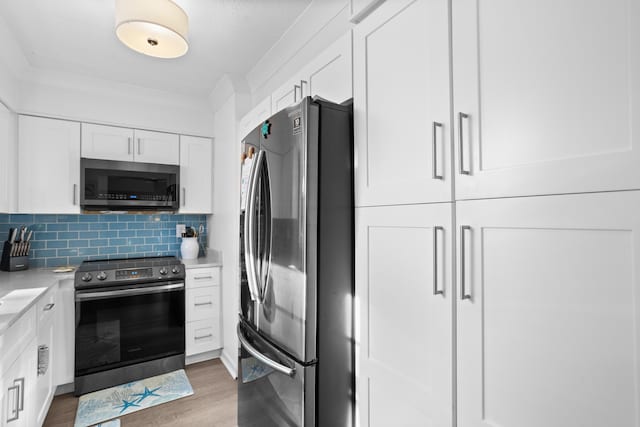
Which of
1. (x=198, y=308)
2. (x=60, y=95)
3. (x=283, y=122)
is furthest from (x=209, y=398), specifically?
(x=60, y=95)

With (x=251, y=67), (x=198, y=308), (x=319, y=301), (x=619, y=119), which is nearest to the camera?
(x=619, y=119)

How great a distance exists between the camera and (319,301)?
1.32 meters

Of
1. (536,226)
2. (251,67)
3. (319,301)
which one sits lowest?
(319,301)

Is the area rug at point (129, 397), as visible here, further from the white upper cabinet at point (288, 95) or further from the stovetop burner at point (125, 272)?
the white upper cabinet at point (288, 95)

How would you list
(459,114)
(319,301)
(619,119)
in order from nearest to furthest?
(619,119)
(459,114)
(319,301)

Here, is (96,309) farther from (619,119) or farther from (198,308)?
(619,119)

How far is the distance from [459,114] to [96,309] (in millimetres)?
2918

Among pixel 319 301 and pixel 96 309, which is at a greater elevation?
pixel 319 301

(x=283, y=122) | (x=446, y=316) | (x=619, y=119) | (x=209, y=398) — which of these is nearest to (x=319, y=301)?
(x=446, y=316)

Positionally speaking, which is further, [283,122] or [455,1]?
[283,122]

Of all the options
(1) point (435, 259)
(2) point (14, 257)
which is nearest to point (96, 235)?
(2) point (14, 257)

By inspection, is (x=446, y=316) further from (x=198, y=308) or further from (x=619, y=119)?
(x=198, y=308)

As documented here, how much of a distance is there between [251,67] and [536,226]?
2.61m

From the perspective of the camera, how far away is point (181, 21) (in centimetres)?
175
